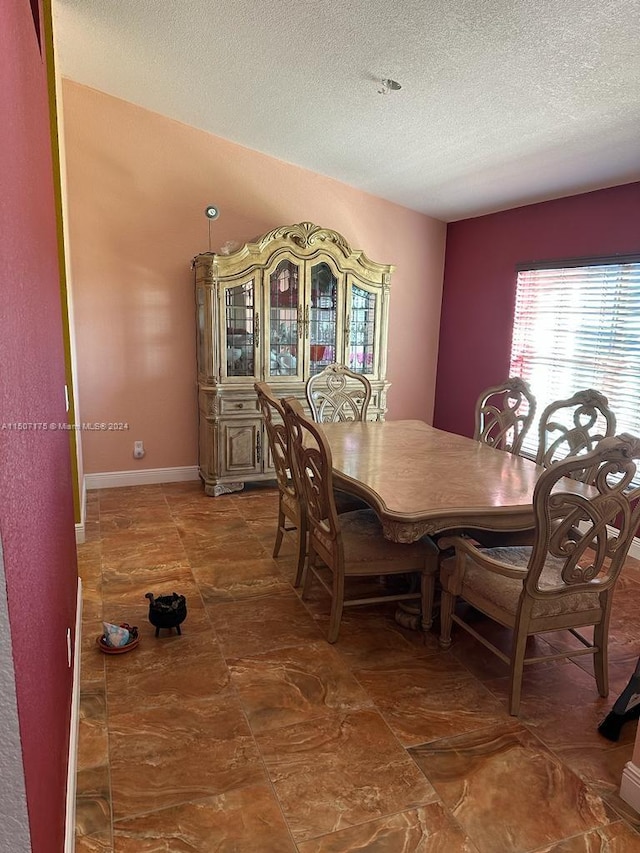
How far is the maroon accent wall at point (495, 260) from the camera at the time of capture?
3637 mm

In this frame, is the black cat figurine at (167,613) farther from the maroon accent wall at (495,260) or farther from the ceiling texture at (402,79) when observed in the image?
the maroon accent wall at (495,260)

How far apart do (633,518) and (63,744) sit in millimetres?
1871

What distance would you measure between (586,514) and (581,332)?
7.78ft

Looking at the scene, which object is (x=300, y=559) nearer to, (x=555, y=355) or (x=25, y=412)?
(x=25, y=412)

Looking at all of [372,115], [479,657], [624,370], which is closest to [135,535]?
[479,657]

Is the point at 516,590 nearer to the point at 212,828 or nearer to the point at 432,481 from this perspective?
the point at 432,481

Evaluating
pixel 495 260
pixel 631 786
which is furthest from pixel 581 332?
pixel 631 786

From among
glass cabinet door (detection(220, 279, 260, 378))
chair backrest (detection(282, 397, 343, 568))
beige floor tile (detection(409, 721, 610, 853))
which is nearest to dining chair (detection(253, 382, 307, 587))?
chair backrest (detection(282, 397, 343, 568))

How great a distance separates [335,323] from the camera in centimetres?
467

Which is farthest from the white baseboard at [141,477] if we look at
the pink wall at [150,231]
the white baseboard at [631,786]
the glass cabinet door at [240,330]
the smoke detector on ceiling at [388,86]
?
the white baseboard at [631,786]

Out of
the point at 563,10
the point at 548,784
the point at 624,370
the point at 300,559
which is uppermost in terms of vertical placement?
the point at 563,10

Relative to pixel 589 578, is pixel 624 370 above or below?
above

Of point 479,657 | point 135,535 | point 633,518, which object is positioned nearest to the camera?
point 633,518

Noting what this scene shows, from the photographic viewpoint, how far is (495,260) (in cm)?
470
